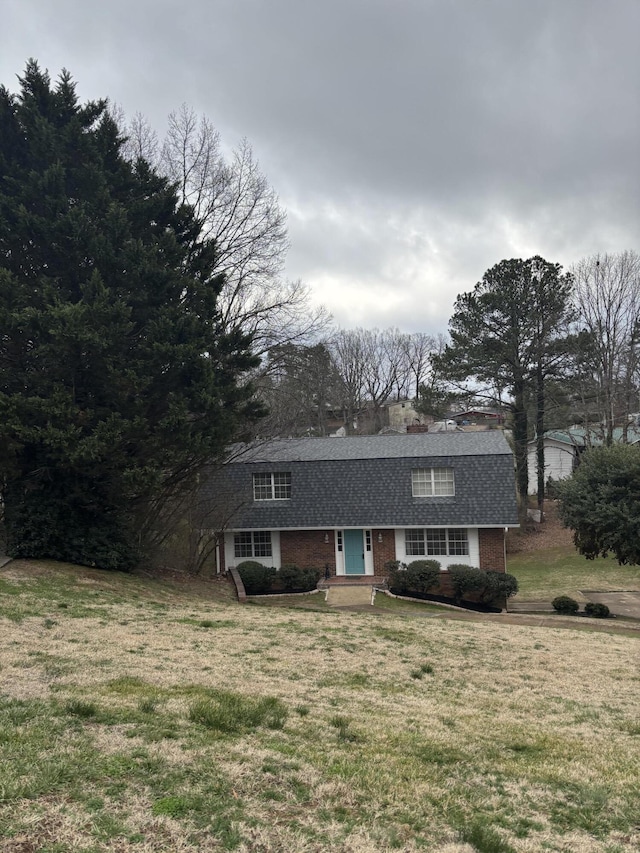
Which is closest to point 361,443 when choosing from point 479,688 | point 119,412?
Answer: point 119,412

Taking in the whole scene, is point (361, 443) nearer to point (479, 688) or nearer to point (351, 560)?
point (351, 560)

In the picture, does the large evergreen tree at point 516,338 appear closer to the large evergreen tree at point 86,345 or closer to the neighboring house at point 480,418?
the large evergreen tree at point 86,345

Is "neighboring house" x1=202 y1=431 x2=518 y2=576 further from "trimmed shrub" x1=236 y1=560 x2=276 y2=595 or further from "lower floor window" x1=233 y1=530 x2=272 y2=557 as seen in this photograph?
"trimmed shrub" x1=236 y1=560 x2=276 y2=595

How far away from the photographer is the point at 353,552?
24484mm

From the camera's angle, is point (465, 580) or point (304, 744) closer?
point (304, 744)

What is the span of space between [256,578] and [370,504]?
554cm

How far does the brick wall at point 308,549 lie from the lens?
968 inches

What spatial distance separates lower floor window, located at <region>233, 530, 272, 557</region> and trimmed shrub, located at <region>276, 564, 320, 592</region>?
2266 mm

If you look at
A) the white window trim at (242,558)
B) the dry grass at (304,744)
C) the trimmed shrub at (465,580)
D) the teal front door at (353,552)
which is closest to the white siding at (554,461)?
the trimmed shrub at (465,580)

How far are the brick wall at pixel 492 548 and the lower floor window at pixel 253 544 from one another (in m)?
8.87

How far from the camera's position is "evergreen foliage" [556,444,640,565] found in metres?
18.2

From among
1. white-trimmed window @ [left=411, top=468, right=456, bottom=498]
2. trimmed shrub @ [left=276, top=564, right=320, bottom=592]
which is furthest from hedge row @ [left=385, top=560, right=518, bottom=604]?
trimmed shrub @ [left=276, top=564, right=320, bottom=592]

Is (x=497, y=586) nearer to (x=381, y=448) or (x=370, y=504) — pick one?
(x=370, y=504)

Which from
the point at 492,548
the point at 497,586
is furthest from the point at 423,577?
the point at 492,548
